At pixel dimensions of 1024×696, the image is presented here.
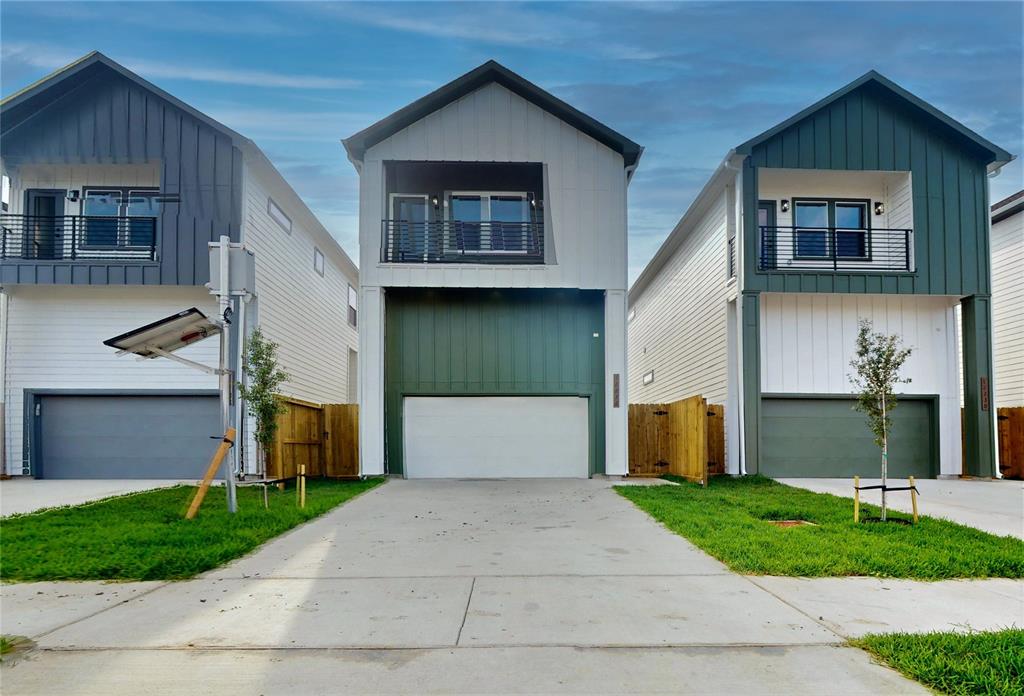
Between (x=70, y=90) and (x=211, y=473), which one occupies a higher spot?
(x=70, y=90)

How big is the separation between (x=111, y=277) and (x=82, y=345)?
1881 mm

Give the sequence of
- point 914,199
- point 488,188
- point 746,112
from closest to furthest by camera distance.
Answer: point 914,199
point 488,188
point 746,112

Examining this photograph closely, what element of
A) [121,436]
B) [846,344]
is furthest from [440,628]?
[846,344]

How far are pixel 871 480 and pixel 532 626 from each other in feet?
45.4

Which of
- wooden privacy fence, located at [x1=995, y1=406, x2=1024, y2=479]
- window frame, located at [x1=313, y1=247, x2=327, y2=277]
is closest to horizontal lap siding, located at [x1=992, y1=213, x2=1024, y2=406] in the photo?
wooden privacy fence, located at [x1=995, y1=406, x2=1024, y2=479]

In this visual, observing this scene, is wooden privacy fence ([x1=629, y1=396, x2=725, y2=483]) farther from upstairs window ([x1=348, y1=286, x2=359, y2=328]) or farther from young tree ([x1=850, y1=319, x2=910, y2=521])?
upstairs window ([x1=348, y1=286, x2=359, y2=328])

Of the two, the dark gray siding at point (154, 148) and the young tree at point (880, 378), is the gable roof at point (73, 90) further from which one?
the young tree at point (880, 378)

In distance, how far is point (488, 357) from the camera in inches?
696

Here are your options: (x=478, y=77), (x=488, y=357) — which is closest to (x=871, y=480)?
(x=488, y=357)

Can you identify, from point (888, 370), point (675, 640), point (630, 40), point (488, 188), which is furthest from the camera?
point (488, 188)

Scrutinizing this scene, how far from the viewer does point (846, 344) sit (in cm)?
1744

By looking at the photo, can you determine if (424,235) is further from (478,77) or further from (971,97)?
(971,97)

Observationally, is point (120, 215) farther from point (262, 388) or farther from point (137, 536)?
point (137, 536)

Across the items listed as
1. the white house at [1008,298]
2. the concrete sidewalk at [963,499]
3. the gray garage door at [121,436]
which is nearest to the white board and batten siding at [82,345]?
the gray garage door at [121,436]
